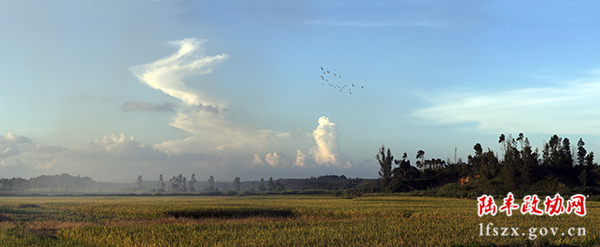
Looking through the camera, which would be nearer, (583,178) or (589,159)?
(583,178)

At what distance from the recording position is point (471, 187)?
114188 millimetres

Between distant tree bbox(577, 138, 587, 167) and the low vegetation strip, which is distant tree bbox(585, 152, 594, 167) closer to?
distant tree bbox(577, 138, 587, 167)

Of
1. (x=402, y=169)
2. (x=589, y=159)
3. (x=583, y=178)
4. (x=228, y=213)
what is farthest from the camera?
(x=402, y=169)

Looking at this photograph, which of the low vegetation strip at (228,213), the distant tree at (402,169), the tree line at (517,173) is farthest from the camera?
the distant tree at (402,169)

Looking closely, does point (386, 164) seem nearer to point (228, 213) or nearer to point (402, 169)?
point (402, 169)

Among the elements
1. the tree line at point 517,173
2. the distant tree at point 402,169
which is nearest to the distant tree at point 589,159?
the tree line at point 517,173

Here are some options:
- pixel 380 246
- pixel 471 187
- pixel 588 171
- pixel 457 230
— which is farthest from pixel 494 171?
pixel 380 246

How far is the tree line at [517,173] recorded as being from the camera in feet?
336

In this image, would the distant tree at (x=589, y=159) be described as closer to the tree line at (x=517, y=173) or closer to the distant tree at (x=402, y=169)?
the tree line at (x=517, y=173)

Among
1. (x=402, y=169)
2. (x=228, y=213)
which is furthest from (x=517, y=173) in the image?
(x=228, y=213)

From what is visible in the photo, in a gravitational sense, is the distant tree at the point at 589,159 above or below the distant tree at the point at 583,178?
above

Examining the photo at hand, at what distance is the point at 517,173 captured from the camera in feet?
351

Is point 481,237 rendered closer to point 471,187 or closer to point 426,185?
point 471,187

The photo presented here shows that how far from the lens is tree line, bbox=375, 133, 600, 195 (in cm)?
10231
